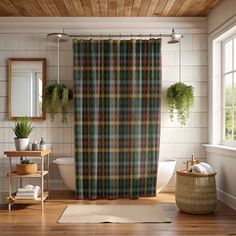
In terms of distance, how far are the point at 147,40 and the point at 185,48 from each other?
671mm

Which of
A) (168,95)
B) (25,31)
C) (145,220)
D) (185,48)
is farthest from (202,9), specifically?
(145,220)

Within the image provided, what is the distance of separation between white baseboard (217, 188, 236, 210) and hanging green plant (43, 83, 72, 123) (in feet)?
7.63

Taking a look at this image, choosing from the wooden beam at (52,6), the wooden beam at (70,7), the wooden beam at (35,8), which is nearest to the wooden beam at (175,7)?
the wooden beam at (70,7)

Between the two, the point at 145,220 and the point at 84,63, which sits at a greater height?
the point at 84,63

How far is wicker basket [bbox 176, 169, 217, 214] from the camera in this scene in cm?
403

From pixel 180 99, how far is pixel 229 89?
647 millimetres

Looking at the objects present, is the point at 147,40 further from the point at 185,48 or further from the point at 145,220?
the point at 145,220

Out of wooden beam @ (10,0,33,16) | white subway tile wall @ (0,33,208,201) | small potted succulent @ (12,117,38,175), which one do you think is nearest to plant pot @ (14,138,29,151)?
small potted succulent @ (12,117,38,175)

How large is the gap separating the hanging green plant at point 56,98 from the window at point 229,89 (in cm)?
213

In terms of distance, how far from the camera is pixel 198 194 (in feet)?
13.2

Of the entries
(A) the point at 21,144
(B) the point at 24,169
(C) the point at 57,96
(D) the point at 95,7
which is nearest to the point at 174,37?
(D) the point at 95,7

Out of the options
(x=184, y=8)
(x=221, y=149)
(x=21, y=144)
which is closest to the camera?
(x=21, y=144)

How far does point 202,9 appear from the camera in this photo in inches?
197

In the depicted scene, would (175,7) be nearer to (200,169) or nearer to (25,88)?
(200,169)
